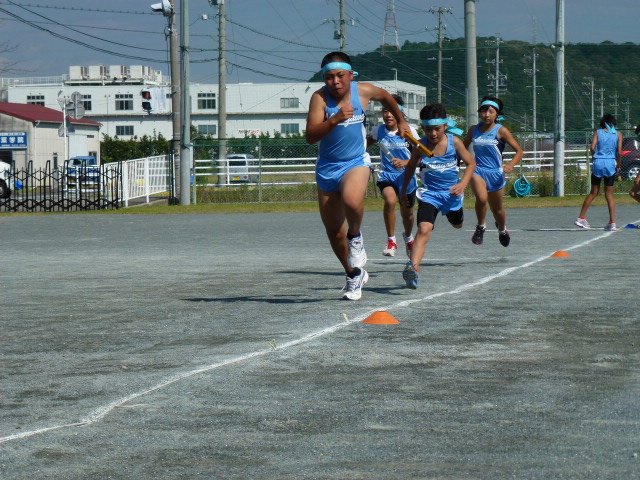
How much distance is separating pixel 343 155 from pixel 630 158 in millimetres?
35524

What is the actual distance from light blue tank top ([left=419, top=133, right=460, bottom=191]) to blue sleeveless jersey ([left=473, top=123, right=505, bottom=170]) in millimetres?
3562

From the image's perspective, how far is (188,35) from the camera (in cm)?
3909

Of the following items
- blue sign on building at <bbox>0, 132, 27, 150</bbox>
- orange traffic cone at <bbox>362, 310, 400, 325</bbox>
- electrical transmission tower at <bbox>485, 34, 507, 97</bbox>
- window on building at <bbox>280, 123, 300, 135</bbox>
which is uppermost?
electrical transmission tower at <bbox>485, 34, 507, 97</bbox>

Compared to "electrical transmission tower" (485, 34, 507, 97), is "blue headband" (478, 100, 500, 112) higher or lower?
lower

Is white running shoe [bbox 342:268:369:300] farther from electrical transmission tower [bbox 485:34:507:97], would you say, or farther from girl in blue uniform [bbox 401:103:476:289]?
electrical transmission tower [bbox 485:34:507:97]

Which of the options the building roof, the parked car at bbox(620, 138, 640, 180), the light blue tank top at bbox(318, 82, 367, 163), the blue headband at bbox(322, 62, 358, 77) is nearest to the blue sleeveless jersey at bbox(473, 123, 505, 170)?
the light blue tank top at bbox(318, 82, 367, 163)

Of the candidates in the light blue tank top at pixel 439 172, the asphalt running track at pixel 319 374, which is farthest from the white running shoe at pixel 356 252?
the light blue tank top at pixel 439 172

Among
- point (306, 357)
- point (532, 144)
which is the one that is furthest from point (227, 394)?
point (532, 144)

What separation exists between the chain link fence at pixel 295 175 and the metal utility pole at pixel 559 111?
76cm

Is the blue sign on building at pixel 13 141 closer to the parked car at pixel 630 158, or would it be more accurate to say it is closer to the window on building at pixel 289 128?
the parked car at pixel 630 158

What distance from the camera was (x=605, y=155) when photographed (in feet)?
71.1

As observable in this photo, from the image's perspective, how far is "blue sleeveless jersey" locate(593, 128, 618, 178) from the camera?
21.6 m

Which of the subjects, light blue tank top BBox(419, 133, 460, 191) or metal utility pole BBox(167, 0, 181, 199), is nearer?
light blue tank top BBox(419, 133, 460, 191)

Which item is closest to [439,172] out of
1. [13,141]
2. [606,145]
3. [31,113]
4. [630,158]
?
[606,145]
